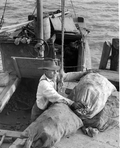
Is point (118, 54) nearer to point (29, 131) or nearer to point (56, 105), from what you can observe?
point (56, 105)

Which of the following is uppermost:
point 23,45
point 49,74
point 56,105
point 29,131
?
point 23,45

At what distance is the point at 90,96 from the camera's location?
4.69 meters

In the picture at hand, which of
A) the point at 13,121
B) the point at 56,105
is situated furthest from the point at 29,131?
the point at 13,121

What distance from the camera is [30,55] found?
7.16 m

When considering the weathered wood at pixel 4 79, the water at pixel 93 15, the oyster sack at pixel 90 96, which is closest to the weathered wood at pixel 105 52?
the oyster sack at pixel 90 96

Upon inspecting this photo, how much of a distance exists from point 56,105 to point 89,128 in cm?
79

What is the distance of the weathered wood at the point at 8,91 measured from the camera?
17.8ft

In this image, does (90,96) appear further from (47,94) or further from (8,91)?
(8,91)

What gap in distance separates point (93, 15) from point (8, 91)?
14937 millimetres

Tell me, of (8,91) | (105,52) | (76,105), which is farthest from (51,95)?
(105,52)

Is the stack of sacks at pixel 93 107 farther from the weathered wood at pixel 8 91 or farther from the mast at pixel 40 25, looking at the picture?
the mast at pixel 40 25

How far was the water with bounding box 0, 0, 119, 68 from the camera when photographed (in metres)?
14.6

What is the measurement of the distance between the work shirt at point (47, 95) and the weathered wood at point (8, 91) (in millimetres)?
1011

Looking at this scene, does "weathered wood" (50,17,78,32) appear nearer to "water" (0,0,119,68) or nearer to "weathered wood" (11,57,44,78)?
"weathered wood" (11,57,44,78)
